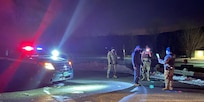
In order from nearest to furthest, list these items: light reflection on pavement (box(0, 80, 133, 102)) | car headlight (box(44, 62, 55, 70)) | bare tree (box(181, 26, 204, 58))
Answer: light reflection on pavement (box(0, 80, 133, 102)) → car headlight (box(44, 62, 55, 70)) → bare tree (box(181, 26, 204, 58))

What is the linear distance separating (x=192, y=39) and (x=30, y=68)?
71116 millimetres

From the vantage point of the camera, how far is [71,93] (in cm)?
1059

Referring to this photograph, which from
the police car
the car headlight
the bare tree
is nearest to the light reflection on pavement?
the police car

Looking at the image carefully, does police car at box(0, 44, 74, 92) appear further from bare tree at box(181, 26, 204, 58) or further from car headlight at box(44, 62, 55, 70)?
bare tree at box(181, 26, 204, 58)

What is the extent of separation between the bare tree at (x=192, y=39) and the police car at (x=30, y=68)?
63.4 m

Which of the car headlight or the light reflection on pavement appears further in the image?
the car headlight

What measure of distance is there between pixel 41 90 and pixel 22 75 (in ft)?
4.77

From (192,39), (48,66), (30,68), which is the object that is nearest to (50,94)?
(48,66)

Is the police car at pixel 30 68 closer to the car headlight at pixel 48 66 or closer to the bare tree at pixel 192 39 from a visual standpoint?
the car headlight at pixel 48 66

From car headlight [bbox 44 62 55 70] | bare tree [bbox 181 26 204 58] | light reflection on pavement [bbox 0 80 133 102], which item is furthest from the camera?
bare tree [bbox 181 26 204 58]

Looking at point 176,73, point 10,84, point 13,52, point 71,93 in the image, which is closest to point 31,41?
point 13,52

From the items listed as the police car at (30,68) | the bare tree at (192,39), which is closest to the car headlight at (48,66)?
the police car at (30,68)

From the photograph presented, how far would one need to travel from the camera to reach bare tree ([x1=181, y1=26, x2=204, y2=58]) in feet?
248

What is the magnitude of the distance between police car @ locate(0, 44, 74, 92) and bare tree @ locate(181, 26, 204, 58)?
2496 inches
